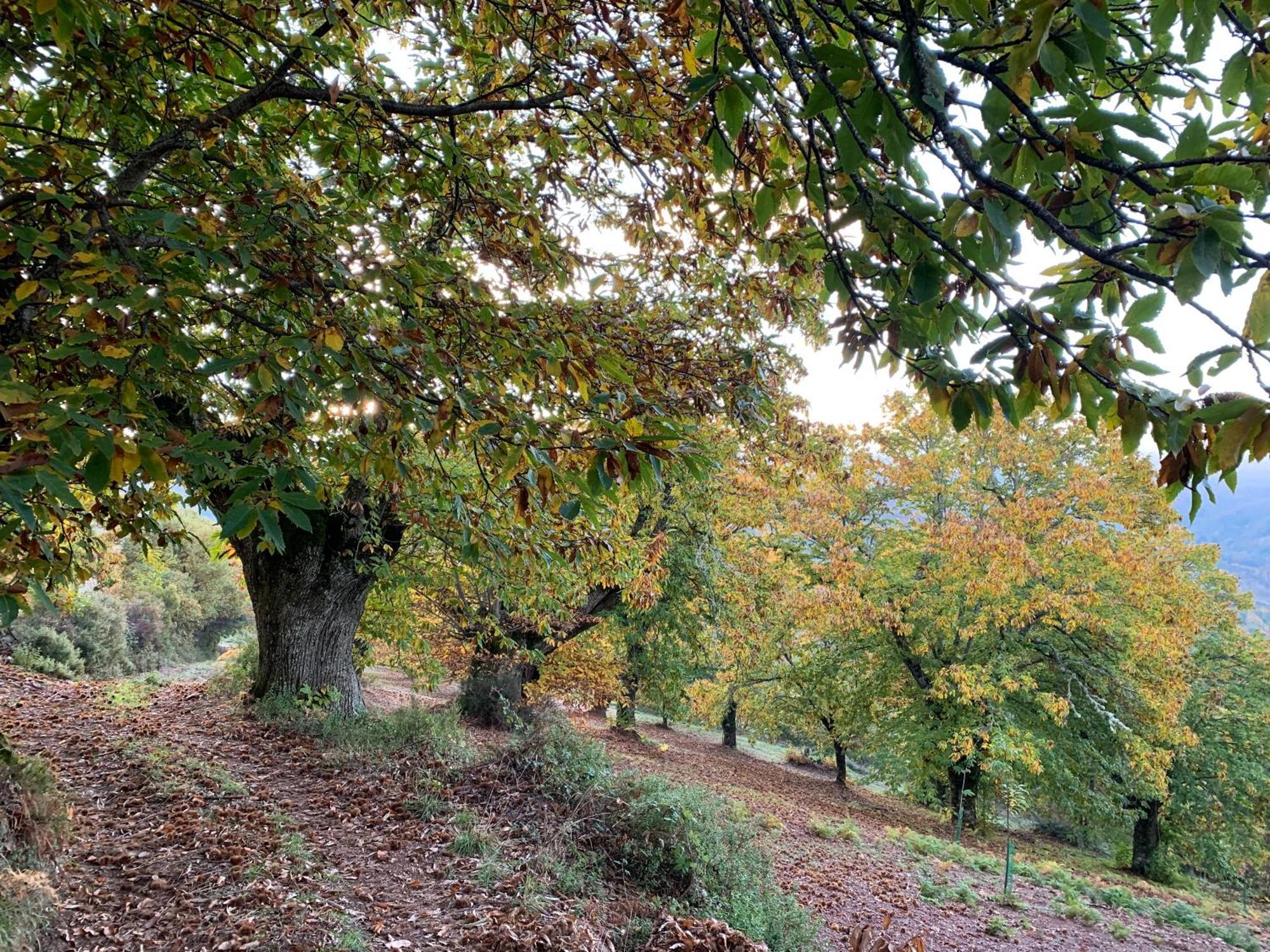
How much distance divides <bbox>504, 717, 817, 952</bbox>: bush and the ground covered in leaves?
25 cm

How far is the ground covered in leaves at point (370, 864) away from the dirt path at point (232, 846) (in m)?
0.02

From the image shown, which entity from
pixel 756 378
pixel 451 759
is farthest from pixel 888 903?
pixel 756 378

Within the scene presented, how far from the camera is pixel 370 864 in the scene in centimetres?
450

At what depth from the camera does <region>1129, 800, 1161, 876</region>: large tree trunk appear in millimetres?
14750

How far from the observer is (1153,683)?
1168 centimetres

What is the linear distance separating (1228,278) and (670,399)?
211 cm

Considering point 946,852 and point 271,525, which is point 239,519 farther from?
point 946,852

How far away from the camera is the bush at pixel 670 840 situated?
4.59 metres

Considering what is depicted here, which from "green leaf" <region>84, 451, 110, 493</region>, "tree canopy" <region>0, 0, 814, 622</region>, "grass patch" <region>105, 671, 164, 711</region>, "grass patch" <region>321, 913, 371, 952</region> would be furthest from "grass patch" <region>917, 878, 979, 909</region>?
"grass patch" <region>105, 671, 164, 711</region>

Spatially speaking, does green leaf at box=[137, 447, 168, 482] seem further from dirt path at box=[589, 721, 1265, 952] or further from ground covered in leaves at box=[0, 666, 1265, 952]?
dirt path at box=[589, 721, 1265, 952]

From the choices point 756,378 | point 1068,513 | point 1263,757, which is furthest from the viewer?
point 1263,757

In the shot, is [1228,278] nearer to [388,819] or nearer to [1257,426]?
[1257,426]

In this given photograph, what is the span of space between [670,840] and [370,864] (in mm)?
2275

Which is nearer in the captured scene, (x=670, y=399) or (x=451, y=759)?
(x=670, y=399)
